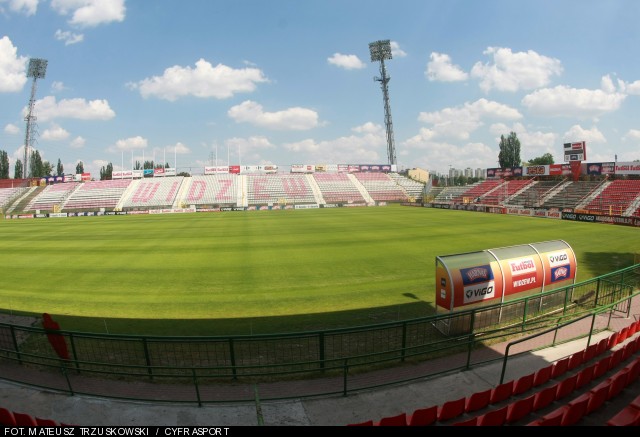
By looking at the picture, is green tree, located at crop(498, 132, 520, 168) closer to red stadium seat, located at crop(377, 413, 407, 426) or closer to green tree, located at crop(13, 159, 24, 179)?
red stadium seat, located at crop(377, 413, 407, 426)

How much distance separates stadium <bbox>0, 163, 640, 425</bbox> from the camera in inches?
308

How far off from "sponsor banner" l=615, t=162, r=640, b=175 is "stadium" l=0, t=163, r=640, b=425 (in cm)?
1190

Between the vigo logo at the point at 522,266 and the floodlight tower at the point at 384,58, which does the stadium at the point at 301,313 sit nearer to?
the vigo logo at the point at 522,266

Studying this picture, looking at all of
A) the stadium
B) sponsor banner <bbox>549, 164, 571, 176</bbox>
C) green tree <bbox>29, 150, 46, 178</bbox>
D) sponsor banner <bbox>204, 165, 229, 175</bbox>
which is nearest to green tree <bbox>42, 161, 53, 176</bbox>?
green tree <bbox>29, 150, 46, 178</bbox>

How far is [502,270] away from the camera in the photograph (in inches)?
460

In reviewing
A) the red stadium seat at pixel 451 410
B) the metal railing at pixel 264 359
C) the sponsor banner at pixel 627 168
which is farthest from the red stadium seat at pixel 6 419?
the sponsor banner at pixel 627 168

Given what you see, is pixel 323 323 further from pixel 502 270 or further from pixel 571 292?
pixel 571 292

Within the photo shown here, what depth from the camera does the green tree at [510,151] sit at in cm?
10150

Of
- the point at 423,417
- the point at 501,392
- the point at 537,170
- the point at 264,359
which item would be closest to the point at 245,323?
the point at 264,359

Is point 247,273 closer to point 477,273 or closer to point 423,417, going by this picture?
point 477,273

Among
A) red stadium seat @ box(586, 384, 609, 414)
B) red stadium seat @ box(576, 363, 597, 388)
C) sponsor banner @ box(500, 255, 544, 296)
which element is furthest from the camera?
sponsor banner @ box(500, 255, 544, 296)

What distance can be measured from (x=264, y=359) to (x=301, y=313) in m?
3.67

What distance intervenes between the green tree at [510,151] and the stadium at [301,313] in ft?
203

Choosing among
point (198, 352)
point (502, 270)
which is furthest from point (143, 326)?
point (502, 270)
